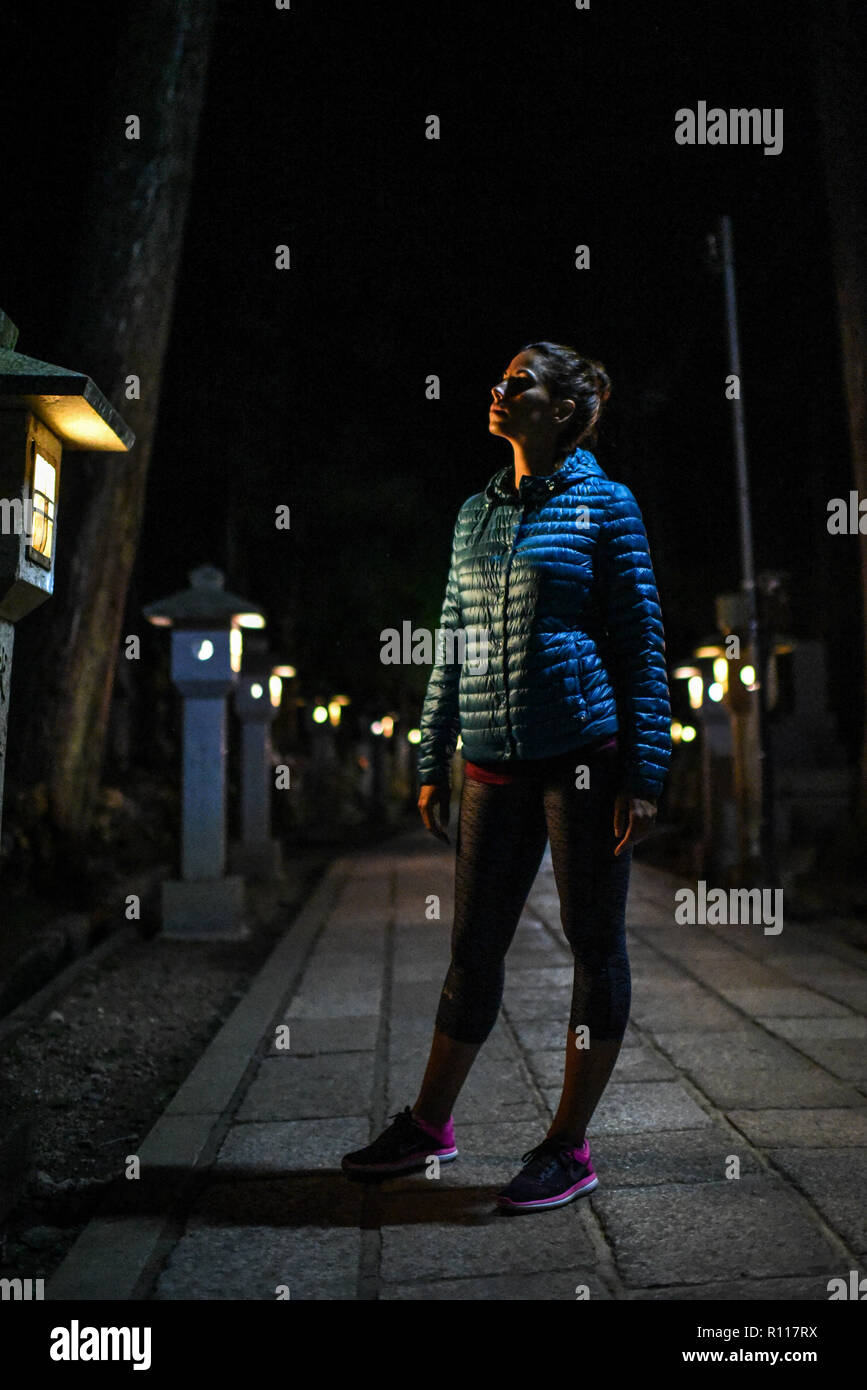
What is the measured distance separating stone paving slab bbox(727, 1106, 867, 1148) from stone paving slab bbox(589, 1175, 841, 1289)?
13.9 inches

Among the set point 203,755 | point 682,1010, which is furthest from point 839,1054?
point 203,755

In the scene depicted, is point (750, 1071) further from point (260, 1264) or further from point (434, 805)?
point (260, 1264)

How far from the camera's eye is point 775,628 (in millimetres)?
10109

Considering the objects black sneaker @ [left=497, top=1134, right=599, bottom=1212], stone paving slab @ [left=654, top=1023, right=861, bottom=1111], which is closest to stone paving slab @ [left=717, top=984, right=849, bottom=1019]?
stone paving slab @ [left=654, top=1023, right=861, bottom=1111]

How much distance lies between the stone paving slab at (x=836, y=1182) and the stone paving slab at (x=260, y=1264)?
1.12 meters

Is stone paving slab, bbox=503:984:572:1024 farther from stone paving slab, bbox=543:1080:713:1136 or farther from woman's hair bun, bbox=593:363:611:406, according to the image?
woman's hair bun, bbox=593:363:611:406

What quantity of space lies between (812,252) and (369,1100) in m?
15.7

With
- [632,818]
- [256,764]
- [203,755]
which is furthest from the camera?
[256,764]

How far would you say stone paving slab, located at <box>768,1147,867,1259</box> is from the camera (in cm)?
254

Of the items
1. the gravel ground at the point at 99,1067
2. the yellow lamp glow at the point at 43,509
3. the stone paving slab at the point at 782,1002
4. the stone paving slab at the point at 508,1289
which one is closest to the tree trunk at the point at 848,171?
the stone paving slab at the point at 782,1002

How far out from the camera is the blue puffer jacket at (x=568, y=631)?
2766mm

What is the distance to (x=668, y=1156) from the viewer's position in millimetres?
3102

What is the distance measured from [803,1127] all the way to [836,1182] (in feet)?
1.65

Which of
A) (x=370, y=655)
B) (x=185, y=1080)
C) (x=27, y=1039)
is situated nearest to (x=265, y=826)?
(x=27, y=1039)
